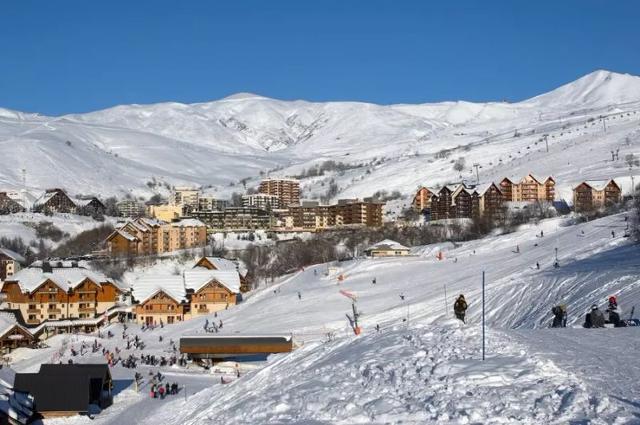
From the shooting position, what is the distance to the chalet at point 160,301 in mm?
50188

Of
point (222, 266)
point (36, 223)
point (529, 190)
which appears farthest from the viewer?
point (36, 223)

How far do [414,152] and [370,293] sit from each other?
159 m

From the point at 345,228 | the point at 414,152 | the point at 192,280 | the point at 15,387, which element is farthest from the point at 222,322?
the point at 414,152

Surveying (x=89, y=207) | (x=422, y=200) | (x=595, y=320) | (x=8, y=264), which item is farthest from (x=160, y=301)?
(x=89, y=207)

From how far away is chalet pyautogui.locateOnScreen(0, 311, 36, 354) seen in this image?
40219 millimetres

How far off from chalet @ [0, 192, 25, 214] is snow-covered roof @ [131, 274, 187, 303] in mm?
62875

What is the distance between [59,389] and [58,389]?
36mm

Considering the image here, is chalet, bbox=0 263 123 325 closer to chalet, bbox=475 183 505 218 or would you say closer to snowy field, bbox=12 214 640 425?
snowy field, bbox=12 214 640 425

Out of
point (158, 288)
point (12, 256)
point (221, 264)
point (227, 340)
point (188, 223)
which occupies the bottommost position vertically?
point (227, 340)

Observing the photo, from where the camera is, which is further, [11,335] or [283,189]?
[283,189]

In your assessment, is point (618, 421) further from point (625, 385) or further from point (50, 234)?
point (50, 234)

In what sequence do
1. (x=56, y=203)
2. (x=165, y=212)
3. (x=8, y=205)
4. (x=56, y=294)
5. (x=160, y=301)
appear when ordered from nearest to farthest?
(x=160, y=301) → (x=56, y=294) → (x=8, y=205) → (x=56, y=203) → (x=165, y=212)

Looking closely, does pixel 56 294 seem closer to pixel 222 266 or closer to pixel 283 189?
pixel 222 266

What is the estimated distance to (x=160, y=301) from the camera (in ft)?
166
